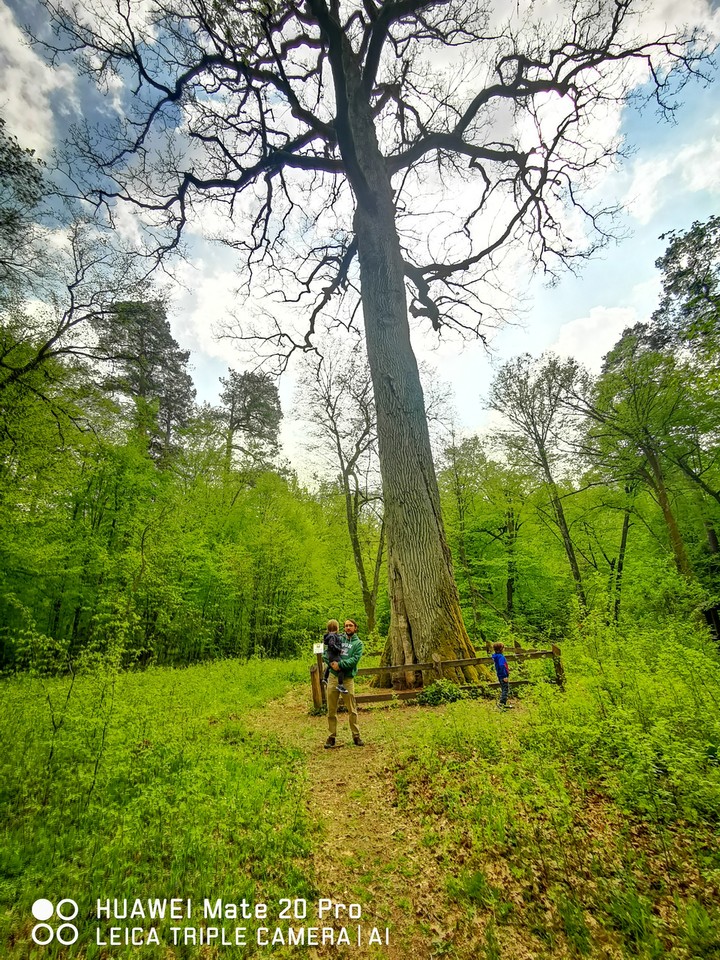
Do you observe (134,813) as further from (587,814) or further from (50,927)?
(587,814)

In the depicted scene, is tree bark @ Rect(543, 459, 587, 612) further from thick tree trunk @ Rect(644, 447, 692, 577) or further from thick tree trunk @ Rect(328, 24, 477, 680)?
thick tree trunk @ Rect(328, 24, 477, 680)

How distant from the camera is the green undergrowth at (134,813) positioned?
251cm

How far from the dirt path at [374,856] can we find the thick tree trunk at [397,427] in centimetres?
187

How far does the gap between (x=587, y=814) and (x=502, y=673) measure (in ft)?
12.5

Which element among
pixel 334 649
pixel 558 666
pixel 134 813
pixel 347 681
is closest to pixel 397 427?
pixel 334 649

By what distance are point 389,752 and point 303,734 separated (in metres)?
1.71

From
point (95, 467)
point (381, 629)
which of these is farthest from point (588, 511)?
point (95, 467)

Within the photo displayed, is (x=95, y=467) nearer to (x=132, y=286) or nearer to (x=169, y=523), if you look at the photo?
(x=169, y=523)

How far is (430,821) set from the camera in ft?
10.8

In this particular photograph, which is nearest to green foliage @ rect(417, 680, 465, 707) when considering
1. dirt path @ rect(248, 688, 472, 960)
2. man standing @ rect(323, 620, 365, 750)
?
dirt path @ rect(248, 688, 472, 960)

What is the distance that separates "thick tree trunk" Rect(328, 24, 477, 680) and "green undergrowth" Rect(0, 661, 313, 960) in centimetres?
291

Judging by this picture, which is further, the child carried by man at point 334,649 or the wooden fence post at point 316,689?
the wooden fence post at point 316,689

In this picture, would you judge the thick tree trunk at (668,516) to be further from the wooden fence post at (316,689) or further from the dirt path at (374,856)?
the dirt path at (374,856)

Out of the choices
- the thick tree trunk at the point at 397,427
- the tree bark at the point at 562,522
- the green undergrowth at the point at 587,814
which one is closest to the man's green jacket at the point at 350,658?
the green undergrowth at the point at 587,814
